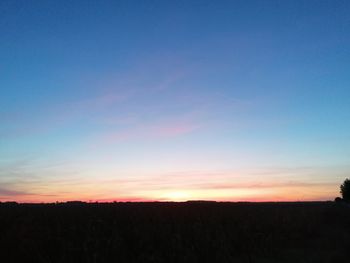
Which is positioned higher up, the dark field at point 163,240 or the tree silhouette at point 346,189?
the tree silhouette at point 346,189

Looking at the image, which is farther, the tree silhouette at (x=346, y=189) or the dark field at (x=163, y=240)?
the tree silhouette at (x=346, y=189)

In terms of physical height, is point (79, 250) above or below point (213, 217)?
below

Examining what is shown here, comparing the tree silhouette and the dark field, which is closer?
the dark field

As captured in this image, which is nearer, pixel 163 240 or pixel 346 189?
pixel 163 240

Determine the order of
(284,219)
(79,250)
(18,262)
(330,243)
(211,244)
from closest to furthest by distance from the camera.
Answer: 1. (18,262)
2. (79,250)
3. (211,244)
4. (330,243)
5. (284,219)

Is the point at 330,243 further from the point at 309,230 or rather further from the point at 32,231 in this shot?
the point at 32,231

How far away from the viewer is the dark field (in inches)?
906

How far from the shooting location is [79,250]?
22.9 m

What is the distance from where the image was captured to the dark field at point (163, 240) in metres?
23.0

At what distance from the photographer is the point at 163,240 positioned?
26594 millimetres

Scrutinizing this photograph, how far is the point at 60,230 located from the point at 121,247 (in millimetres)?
3803

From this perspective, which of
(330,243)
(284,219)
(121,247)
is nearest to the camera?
(121,247)

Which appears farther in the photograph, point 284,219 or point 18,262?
point 284,219

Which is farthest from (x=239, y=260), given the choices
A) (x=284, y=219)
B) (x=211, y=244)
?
(x=284, y=219)
